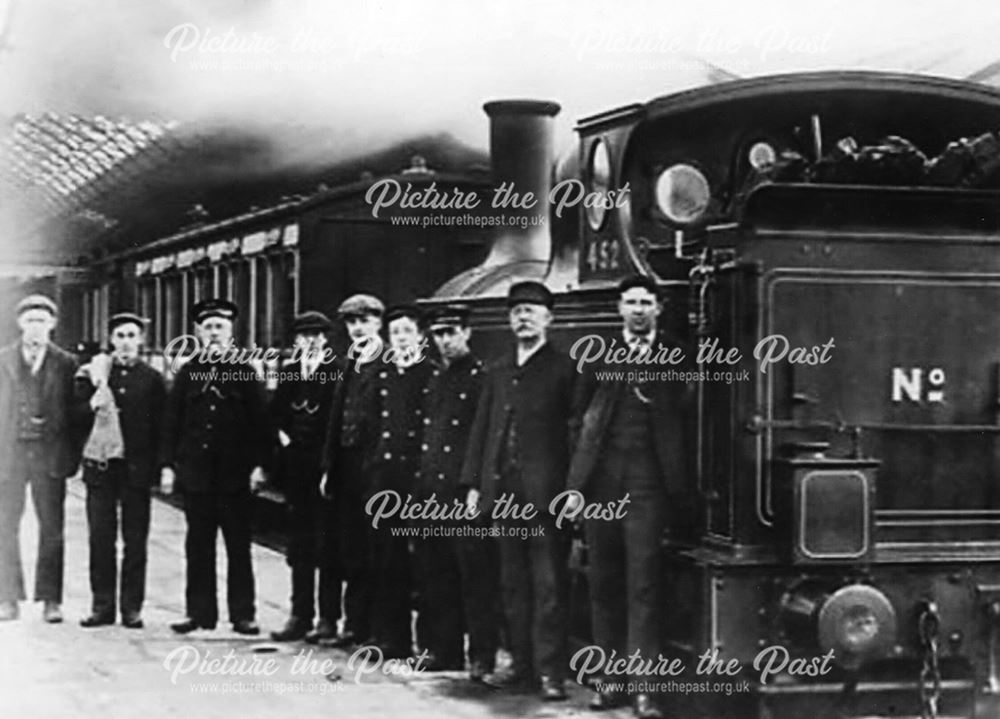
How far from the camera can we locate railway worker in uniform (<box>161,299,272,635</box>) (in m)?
7.87

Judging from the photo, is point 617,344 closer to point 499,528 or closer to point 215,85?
point 499,528

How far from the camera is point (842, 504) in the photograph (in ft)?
18.7

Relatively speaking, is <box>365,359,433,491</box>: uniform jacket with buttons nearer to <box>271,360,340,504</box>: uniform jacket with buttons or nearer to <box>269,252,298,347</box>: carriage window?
<box>271,360,340,504</box>: uniform jacket with buttons

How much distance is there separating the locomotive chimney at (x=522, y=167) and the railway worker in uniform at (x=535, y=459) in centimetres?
244

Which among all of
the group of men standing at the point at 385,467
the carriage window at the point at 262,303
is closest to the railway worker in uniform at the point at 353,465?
the group of men standing at the point at 385,467

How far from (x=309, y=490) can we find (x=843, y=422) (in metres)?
2.95

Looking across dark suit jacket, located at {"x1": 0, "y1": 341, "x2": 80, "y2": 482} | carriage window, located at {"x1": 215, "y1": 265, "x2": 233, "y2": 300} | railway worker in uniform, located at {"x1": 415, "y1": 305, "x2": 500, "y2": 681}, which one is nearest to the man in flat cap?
dark suit jacket, located at {"x1": 0, "y1": 341, "x2": 80, "y2": 482}

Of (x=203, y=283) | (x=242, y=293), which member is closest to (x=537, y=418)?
(x=242, y=293)

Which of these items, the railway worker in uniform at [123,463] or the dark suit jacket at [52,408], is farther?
the railway worker in uniform at [123,463]

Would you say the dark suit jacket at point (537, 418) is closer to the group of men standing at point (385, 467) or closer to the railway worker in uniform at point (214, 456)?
Answer: the group of men standing at point (385, 467)

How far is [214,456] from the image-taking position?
25.9 feet

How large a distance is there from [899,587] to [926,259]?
3.93 feet

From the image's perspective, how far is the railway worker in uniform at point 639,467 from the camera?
6094 millimetres

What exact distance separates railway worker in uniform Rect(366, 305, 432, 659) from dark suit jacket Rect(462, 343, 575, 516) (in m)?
0.75
